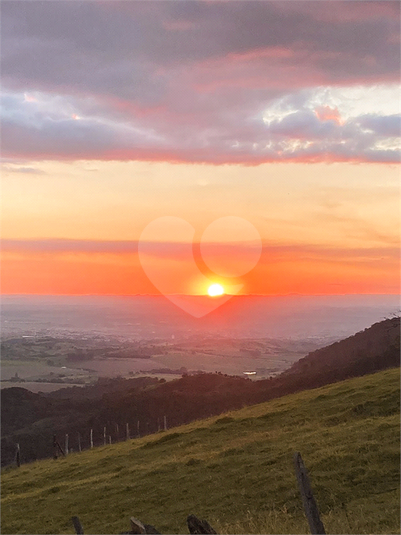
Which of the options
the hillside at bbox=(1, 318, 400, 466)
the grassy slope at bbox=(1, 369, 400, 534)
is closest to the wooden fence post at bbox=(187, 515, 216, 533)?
the grassy slope at bbox=(1, 369, 400, 534)

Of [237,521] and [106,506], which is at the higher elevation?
[237,521]

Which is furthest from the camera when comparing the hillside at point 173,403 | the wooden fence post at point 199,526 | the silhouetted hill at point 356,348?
the silhouetted hill at point 356,348

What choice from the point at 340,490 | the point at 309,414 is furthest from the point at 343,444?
the point at 309,414

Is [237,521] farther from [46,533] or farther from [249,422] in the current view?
[249,422]

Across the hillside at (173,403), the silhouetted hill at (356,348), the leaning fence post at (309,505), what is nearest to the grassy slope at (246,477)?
the leaning fence post at (309,505)

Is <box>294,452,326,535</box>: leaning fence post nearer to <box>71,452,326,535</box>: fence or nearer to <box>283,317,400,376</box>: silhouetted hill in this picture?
<box>71,452,326,535</box>: fence

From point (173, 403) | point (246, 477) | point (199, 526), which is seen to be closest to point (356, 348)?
point (173, 403)

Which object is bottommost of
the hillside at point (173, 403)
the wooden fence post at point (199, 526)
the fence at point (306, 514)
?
the hillside at point (173, 403)

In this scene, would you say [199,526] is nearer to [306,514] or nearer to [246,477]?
[306,514]

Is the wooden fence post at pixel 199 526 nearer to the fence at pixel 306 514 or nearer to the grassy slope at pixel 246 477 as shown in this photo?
the fence at pixel 306 514
